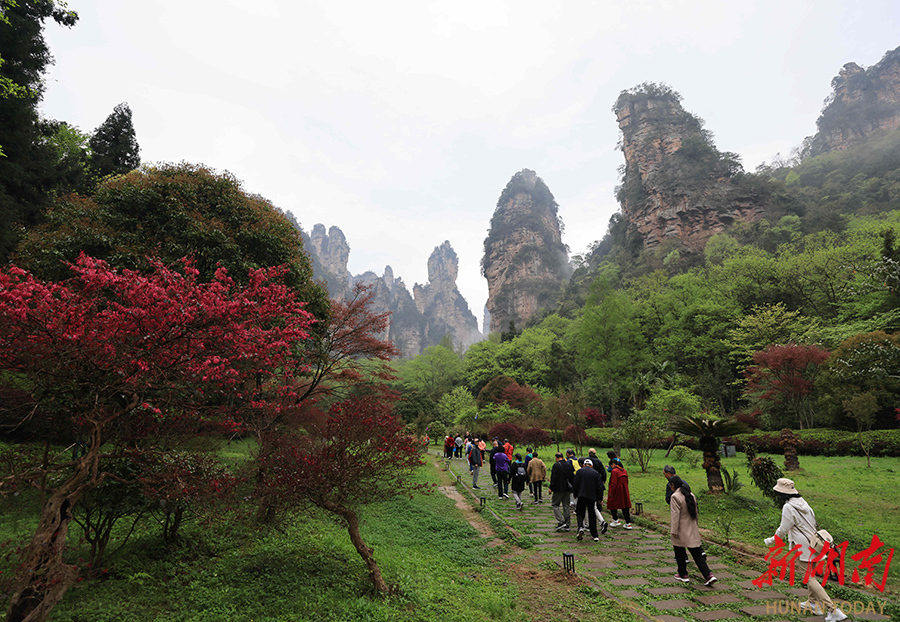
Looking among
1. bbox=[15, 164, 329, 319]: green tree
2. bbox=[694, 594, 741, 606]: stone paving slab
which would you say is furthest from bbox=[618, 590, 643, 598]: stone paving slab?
bbox=[15, 164, 329, 319]: green tree

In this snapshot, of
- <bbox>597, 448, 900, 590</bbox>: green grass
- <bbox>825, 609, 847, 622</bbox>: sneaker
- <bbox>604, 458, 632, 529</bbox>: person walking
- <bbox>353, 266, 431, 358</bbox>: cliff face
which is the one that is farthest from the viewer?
<bbox>353, 266, 431, 358</bbox>: cliff face

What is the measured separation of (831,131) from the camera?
2525 inches

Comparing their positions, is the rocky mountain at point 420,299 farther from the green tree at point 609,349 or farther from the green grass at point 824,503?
the green grass at point 824,503

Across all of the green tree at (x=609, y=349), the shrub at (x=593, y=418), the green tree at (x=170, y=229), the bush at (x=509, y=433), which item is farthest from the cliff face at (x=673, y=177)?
the green tree at (x=170, y=229)

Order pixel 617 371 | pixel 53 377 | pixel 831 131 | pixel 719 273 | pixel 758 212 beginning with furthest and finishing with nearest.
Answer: pixel 831 131
pixel 758 212
pixel 719 273
pixel 617 371
pixel 53 377

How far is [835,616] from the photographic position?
3.72 metres

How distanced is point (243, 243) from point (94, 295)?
21.0 ft

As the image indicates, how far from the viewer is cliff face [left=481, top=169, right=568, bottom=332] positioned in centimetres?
7269

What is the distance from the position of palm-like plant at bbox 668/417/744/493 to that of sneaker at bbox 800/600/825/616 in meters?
5.14

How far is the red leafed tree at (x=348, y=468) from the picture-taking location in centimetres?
430

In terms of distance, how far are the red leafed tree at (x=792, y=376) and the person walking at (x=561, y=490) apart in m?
15.1

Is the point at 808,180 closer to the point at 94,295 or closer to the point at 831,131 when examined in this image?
the point at 831,131

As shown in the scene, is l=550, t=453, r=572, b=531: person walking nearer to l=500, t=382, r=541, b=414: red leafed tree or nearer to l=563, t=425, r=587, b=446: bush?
l=563, t=425, r=587, b=446: bush

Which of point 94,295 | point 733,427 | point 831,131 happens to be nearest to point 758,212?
point 831,131
